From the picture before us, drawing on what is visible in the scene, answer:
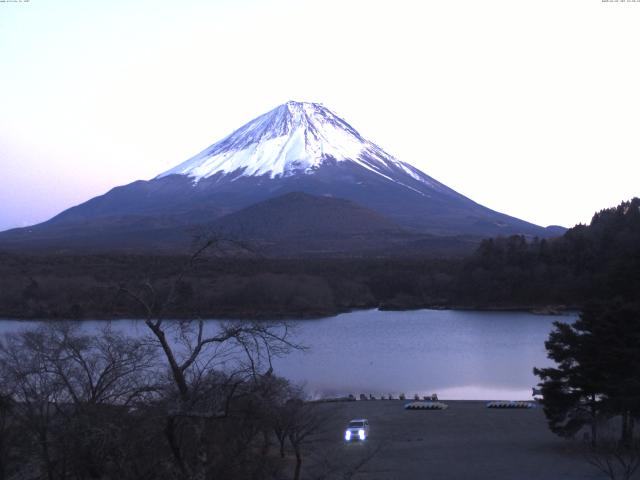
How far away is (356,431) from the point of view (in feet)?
40.7

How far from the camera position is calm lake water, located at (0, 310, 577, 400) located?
728 inches

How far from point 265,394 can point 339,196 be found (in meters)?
77.3

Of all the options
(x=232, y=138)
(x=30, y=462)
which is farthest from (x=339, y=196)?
(x=30, y=462)

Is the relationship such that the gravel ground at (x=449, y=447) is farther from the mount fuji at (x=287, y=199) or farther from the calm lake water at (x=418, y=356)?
the mount fuji at (x=287, y=199)

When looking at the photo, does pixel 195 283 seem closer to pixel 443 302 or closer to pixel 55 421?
pixel 443 302

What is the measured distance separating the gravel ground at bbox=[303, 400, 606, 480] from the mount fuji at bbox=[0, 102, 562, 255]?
41.5 metres

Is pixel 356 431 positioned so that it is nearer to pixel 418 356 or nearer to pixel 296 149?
pixel 418 356

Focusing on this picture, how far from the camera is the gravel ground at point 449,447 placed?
399 inches

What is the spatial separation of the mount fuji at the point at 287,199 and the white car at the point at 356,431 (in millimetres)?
42869

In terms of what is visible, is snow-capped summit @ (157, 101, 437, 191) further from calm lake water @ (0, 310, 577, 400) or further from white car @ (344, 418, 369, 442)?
white car @ (344, 418, 369, 442)

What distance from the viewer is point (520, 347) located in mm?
24047

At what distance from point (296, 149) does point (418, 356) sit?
69.8m

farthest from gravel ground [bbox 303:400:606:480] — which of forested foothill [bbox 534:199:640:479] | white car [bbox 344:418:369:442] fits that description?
forested foothill [bbox 534:199:640:479]

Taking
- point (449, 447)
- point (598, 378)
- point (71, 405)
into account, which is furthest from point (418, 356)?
point (71, 405)
